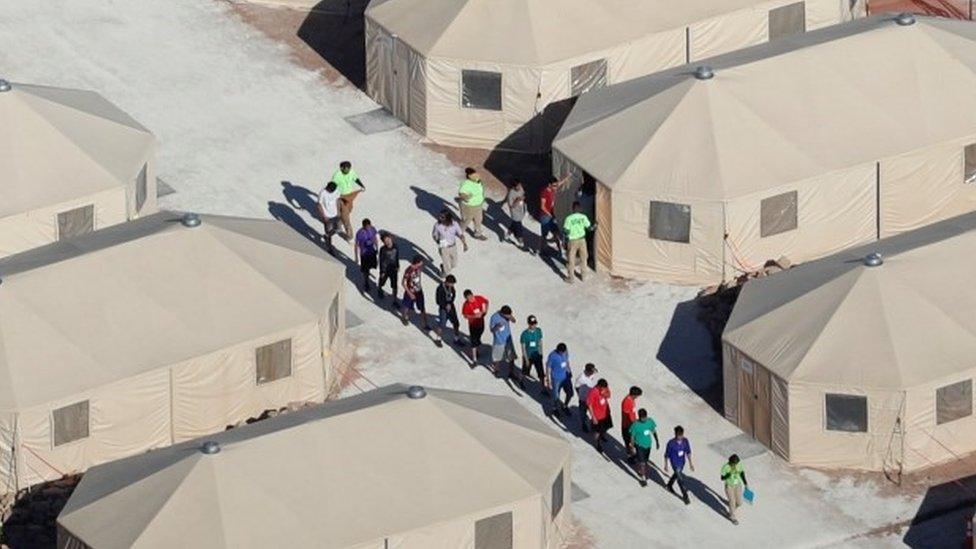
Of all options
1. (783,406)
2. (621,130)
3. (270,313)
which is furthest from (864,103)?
(270,313)

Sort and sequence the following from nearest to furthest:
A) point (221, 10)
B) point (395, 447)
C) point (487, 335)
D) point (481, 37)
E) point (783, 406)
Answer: point (395, 447) → point (783, 406) → point (487, 335) → point (481, 37) → point (221, 10)

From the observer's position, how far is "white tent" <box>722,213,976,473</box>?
59.3 m

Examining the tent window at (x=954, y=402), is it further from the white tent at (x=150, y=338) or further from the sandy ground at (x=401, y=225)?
the white tent at (x=150, y=338)

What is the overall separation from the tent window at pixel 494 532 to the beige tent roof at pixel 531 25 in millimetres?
15370

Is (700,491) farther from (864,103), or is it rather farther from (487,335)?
(864,103)

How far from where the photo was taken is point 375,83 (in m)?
71.9

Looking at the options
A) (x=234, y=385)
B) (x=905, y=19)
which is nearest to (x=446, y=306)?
(x=234, y=385)

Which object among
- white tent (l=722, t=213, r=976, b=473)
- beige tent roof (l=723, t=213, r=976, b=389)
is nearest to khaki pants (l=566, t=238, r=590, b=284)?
beige tent roof (l=723, t=213, r=976, b=389)

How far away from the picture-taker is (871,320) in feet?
197

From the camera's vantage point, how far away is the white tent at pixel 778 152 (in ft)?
212

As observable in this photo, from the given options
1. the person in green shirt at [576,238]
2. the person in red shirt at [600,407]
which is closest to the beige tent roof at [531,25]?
the person in green shirt at [576,238]

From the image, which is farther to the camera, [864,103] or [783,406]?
[864,103]

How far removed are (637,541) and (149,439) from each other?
896 cm

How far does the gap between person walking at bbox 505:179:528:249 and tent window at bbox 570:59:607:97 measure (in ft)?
12.5
